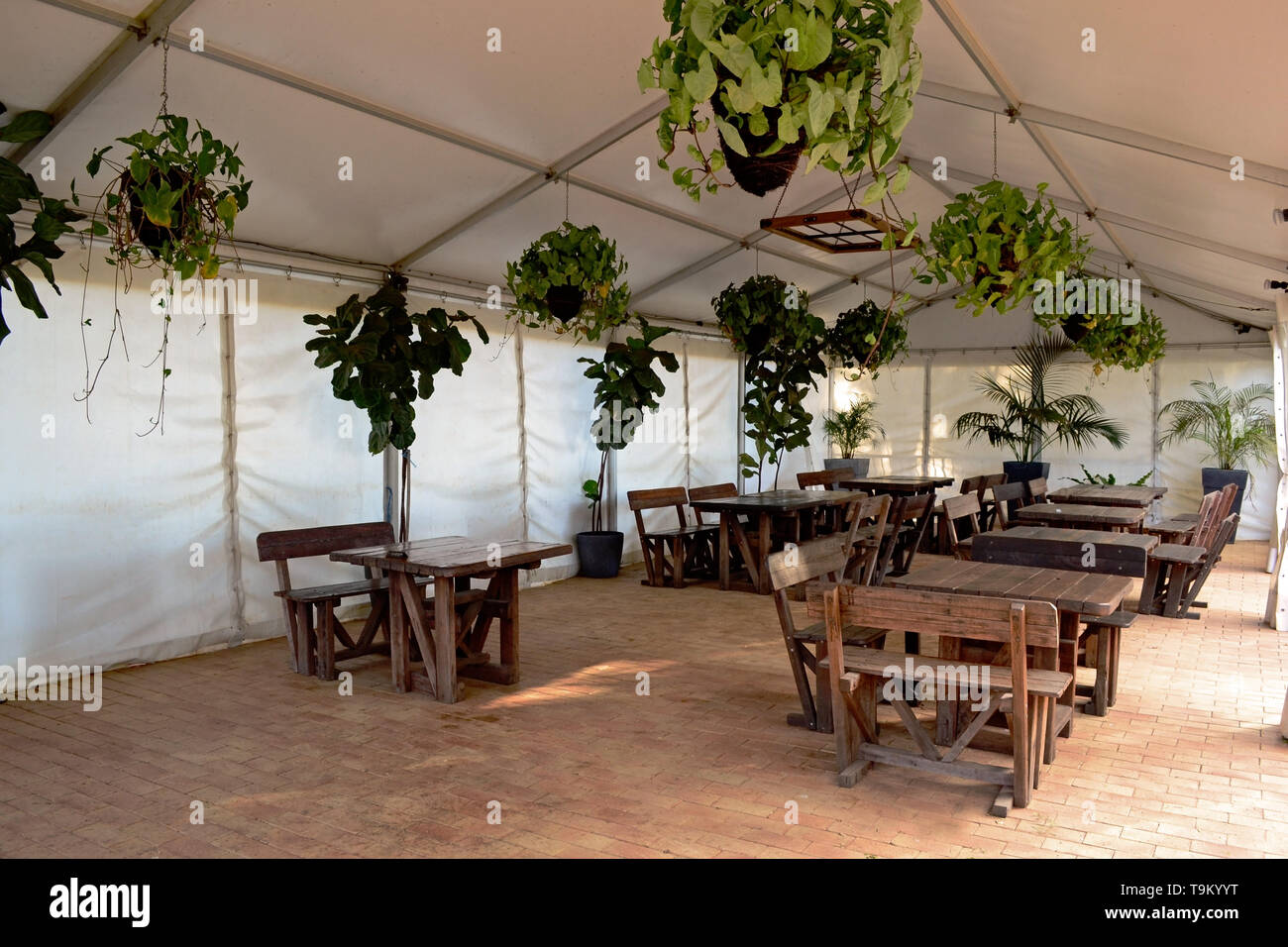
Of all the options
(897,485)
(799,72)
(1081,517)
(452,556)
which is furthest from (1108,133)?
(897,485)

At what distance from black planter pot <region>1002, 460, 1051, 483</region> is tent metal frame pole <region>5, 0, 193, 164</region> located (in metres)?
10.8

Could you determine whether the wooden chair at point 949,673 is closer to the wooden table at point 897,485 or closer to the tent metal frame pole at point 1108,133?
the tent metal frame pole at point 1108,133

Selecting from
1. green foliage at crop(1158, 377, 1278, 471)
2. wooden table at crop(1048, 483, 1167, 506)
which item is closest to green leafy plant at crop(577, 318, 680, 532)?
wooden table at crop(1048, 483, 1167, 506)

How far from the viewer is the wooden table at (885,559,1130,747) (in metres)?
3.89

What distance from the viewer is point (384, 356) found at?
620 centimetres

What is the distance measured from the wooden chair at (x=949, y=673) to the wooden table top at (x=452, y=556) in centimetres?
190

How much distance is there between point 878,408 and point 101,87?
38.3 feet

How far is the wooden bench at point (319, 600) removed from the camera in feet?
17.6

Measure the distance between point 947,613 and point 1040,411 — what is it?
389 inches

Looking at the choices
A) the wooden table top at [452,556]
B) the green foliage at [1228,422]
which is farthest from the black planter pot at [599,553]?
the green foliage at [1228,422]

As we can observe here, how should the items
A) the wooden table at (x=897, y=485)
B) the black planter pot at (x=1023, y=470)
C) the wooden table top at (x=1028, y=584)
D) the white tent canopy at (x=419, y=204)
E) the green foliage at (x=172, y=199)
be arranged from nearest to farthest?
1. the green foliage at (x=172, y=199)
2. the wooden table top at (x=1028, y=584)
3. the white tent canopy at (x=419, y=204)
4. the wooden table at (x=897, y=485)
5. the black planter pot at (x=1023, y=470)

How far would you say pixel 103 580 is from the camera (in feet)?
18.2

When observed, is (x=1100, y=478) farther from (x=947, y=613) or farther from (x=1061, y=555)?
(x=947, y=613)
